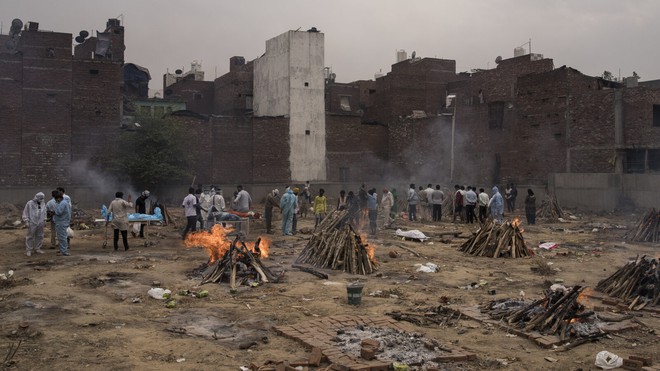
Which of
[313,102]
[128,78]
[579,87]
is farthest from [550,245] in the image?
[128,78]

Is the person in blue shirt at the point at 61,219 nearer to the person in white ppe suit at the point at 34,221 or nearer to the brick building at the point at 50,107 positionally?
the person in white ppe suit at the point at 34,221

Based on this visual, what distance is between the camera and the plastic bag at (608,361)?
261 inches

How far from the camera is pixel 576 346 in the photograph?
7.45 metres

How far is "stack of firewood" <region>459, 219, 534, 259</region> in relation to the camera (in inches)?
598

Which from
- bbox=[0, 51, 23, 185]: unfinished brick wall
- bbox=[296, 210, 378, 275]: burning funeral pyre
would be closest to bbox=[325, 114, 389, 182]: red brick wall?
bbox=[0, 51, 23, 185]: unfinished brick wall

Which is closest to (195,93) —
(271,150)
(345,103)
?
(345,103)

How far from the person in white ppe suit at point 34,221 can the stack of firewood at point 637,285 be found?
42.4 ft

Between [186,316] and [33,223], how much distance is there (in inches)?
303

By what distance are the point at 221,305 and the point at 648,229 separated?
560 inches

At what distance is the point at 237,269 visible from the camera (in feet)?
37.1

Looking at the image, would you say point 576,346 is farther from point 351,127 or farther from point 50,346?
point 351,127

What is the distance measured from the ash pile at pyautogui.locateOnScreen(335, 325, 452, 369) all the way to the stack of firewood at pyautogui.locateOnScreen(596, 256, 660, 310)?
4.24 m

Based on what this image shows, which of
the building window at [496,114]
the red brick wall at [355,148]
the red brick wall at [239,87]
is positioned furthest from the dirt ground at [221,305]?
the red brick wall at [239,87]

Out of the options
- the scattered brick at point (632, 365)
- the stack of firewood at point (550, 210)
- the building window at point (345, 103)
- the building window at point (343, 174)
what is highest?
the building window at point (345, 103)
